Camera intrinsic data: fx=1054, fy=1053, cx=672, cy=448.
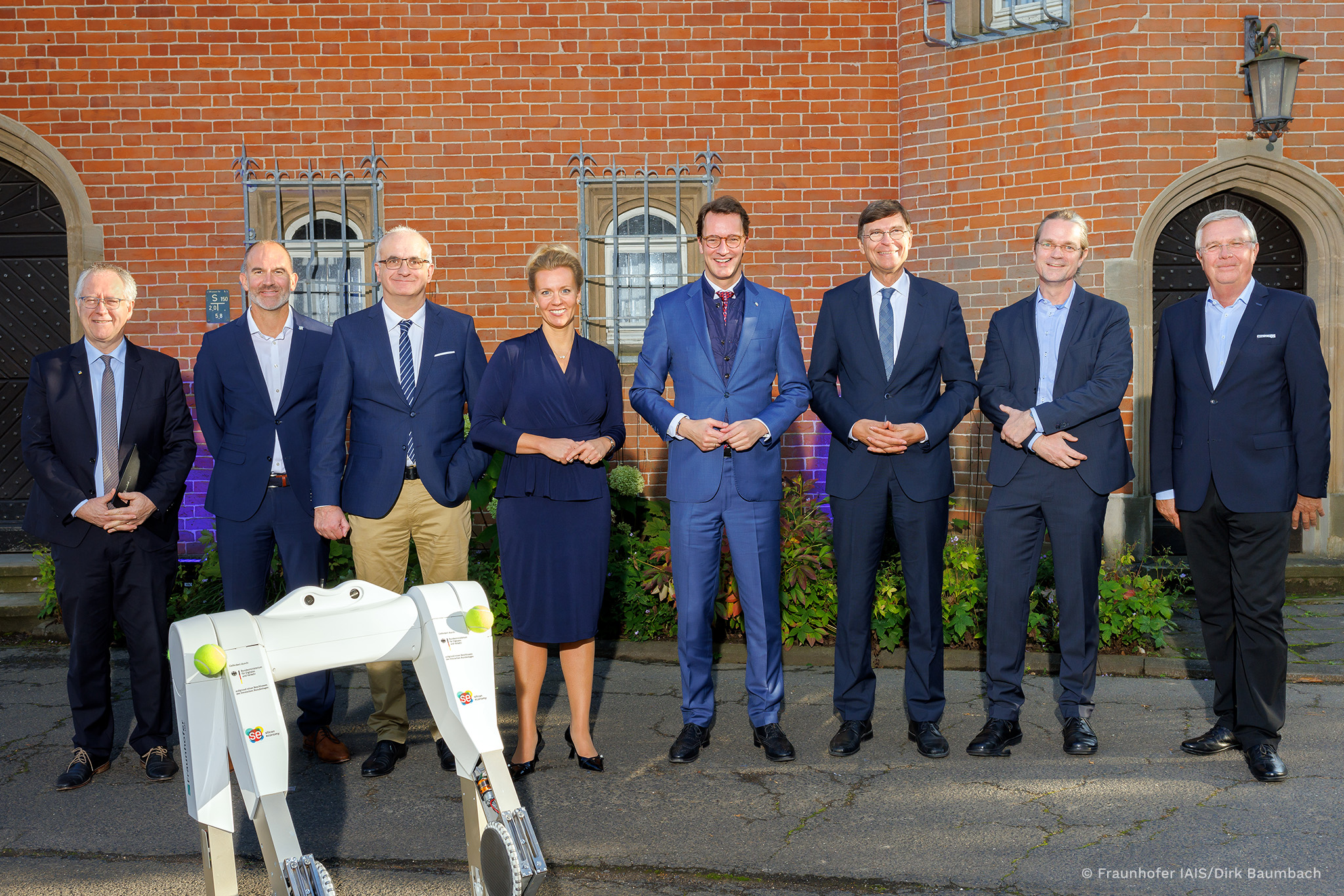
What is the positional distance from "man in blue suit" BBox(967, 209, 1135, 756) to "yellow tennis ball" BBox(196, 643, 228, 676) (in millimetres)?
3016

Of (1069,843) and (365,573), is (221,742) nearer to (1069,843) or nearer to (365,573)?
(365,573)

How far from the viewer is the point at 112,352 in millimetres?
4289

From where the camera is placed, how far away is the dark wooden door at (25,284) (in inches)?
322

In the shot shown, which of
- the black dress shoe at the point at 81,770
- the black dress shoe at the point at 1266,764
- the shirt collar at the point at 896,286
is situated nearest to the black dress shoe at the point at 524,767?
the black dress shoe at the point at 81,770

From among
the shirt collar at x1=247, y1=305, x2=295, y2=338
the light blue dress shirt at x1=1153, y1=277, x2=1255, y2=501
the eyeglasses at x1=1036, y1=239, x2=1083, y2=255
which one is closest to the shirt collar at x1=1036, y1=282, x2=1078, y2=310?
the eyeglasses at x1=1036, y1=239, x2=1083, y2=255

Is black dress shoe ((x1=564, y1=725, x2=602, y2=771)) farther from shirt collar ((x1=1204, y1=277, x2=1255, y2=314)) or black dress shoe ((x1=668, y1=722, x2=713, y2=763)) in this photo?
shirt collar ((x1=1204, y1=277, x2=1255, y2=314))

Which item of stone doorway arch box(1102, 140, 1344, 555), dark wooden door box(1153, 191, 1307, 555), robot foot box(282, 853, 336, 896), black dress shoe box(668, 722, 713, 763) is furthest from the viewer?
dark wooden door box(1153, 191, 1307, 555)

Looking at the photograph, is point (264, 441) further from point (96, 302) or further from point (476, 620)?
point (476, 620)

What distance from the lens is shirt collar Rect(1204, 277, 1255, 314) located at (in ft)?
13.6

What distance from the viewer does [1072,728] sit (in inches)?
168

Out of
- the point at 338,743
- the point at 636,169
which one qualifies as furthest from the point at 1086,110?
the point at 338,743

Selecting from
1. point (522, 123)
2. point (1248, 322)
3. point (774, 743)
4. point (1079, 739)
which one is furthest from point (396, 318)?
point (522, 123)

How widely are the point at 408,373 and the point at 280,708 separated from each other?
212cm

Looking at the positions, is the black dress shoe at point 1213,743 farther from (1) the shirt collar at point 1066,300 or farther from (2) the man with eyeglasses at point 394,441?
(2) the man with eyeglasses at point 394,441
